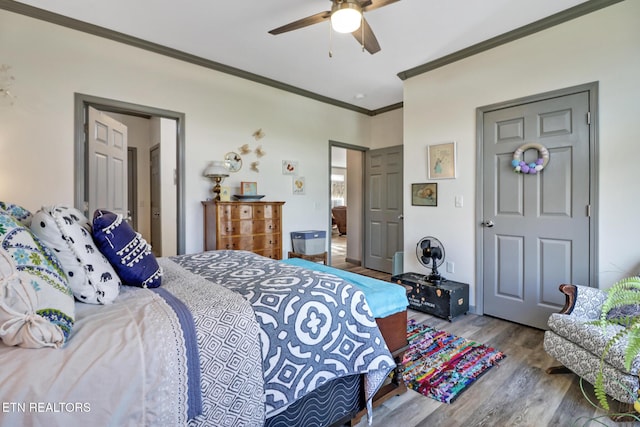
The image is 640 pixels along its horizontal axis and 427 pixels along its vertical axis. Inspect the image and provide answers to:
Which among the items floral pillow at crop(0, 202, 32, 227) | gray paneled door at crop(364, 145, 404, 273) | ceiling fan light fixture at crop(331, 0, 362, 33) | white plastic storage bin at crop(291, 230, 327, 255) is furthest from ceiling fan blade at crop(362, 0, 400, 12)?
gray paneled door at crop(364, 145, 404, 273)

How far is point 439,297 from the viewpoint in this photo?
2965mm

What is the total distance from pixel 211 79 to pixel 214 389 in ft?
11.1

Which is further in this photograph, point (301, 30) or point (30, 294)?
point (301, 30)

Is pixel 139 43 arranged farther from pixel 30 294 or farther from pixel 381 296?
pixel 381 296

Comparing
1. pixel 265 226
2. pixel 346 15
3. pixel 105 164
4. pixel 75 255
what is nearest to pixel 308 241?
pixel 265 226

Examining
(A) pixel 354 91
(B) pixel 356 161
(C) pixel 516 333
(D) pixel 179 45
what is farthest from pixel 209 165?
(C) pixel 516 333

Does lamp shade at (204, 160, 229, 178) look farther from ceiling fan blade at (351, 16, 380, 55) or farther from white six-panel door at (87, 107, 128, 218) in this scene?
ceiling fan blade at (351, 16, 380, 55)

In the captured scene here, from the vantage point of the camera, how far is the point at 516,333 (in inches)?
104

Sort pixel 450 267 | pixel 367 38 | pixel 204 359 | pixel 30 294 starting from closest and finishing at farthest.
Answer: pixel 30 294
pixel 204 359
pixel 367 38
pixel 450 267

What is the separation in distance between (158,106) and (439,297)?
3.42 meters

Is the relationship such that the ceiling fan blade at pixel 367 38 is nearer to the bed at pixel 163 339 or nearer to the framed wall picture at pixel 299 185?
the bed at pixel 163 339

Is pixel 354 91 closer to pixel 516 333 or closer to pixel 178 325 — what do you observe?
pixel 516 333

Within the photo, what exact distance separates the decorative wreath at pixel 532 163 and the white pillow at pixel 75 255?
313 cm

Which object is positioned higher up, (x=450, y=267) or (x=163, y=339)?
(x=163, y=339)
